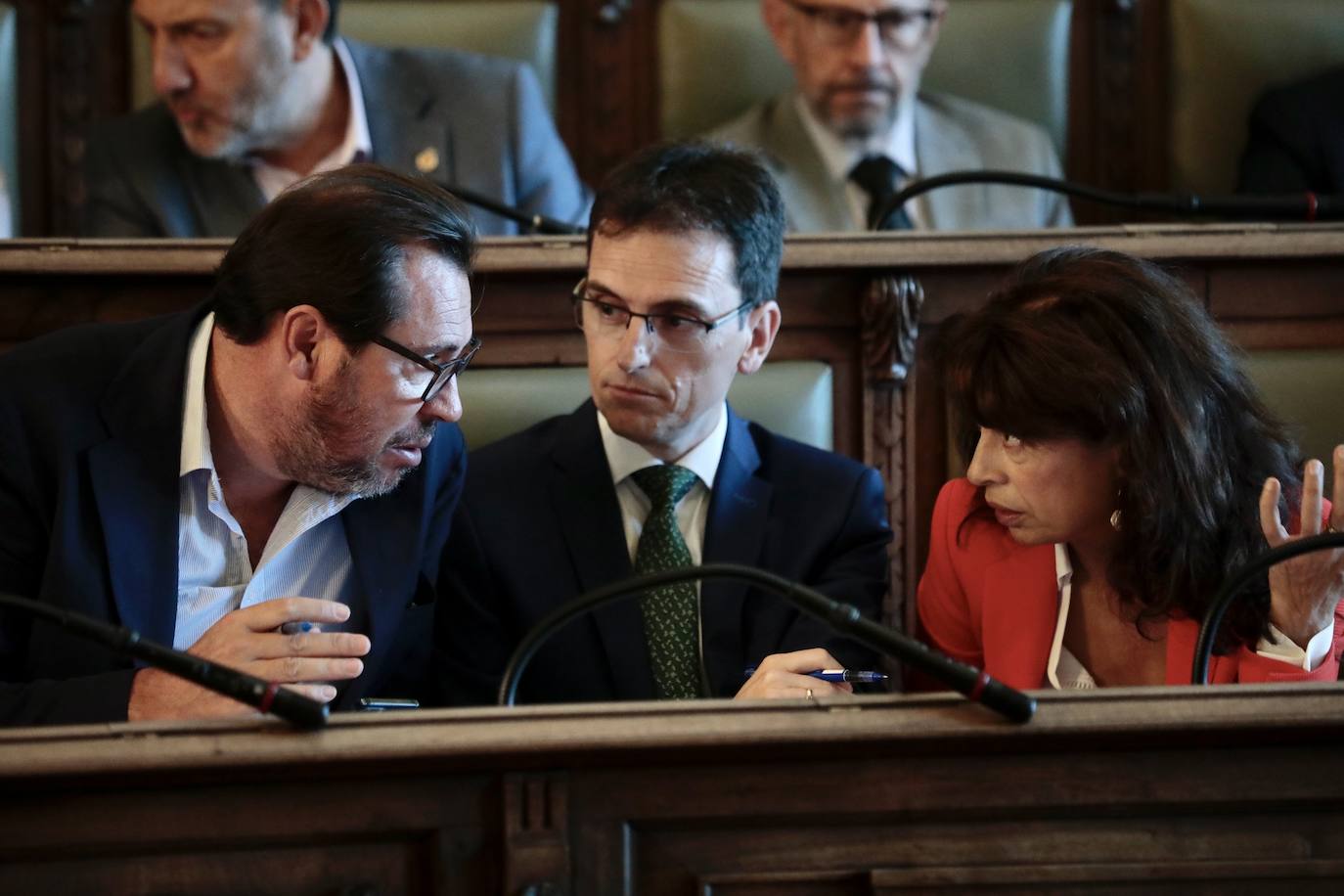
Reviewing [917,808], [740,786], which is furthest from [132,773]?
[917,808]

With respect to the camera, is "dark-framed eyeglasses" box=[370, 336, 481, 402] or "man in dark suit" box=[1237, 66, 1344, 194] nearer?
"dark-framed eyeglasses" box=[370, 336, 481, 402]

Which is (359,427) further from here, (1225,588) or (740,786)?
(1225,588)

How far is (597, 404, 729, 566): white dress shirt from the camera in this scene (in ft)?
6.16

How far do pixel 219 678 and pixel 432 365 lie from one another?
1.99ft

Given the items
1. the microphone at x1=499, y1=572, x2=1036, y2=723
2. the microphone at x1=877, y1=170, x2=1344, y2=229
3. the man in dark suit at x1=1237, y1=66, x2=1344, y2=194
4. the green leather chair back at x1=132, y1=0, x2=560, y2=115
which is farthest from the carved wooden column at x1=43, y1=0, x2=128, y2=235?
the microphone at x1=499, y1=572, x2=1036, y2=723

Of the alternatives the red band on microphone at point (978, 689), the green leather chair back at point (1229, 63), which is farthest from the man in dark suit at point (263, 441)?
the green leather chair back at point (1229, 63)

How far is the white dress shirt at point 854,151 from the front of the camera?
2.91 metres

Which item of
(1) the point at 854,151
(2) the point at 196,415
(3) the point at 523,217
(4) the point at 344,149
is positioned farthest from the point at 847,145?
(2) the point at 196,415

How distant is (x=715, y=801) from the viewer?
1.15 meters

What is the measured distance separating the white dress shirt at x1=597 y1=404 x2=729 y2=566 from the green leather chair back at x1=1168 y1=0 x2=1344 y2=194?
170 centimetres

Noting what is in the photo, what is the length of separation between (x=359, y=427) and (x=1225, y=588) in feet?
2.87

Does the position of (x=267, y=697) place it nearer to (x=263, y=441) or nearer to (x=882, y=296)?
(x=263, y=441)

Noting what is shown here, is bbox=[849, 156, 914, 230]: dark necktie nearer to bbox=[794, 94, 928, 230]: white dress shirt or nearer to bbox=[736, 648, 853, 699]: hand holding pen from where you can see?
bbox=[794, 94, 928, 230]: white dress shirt

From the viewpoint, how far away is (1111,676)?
1.78 metres
